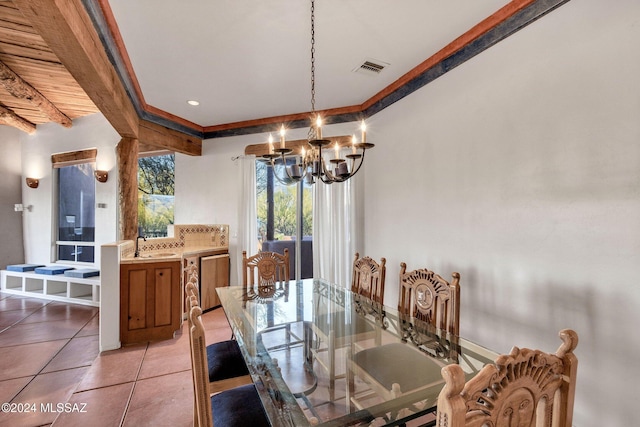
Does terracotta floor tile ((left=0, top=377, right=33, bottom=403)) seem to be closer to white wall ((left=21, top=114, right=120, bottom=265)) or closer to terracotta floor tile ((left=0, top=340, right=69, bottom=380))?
terracotta floor tile ((left=0, top=340, right=69, bottom=380))

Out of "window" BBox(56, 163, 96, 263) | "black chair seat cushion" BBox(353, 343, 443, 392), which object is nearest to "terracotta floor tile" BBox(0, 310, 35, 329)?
"window" BBox(56, 163, 96, 263)

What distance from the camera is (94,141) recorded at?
4875 millimetres

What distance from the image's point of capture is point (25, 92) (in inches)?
146

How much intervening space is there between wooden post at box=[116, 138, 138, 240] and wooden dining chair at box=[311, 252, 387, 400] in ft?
9.67

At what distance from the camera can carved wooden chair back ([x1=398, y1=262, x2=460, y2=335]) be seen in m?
1.76

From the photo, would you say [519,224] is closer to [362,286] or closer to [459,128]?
[459,128]

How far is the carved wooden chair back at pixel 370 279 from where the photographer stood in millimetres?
2453

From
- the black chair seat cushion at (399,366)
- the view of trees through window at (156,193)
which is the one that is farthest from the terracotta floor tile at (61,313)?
the black chair seat cushion at (399,366)

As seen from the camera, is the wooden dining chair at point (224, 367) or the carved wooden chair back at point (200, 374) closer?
the carved wooden chair back at point (200, 374)

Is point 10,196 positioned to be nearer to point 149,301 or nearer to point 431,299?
point 149,301

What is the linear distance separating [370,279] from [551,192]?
4.59 ft

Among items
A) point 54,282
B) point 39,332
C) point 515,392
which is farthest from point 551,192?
point 54,282

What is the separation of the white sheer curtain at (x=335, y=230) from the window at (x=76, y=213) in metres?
3.79

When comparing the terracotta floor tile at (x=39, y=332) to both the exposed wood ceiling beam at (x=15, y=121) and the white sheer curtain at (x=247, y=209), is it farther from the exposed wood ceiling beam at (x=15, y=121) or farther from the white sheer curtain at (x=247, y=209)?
the exposed wood ceiling beam at (x=15, y=121)
